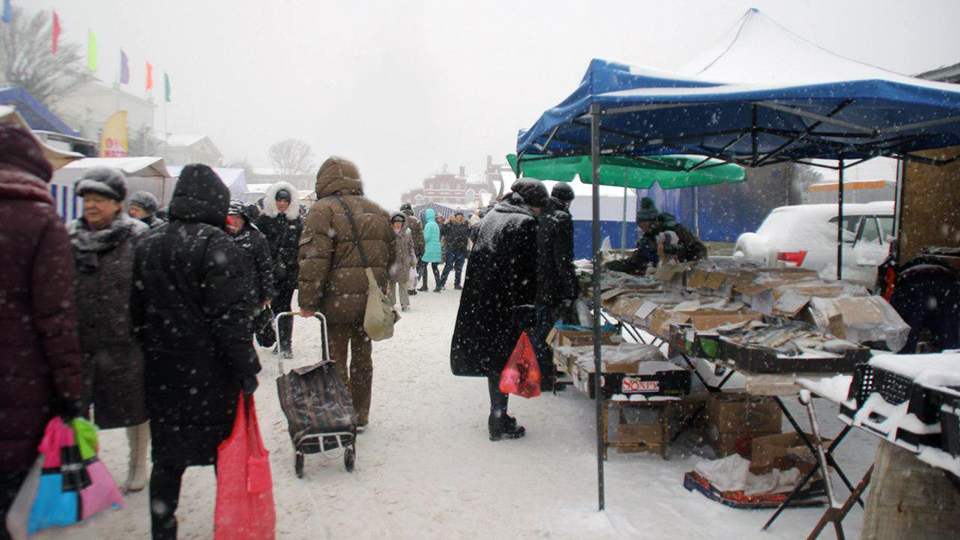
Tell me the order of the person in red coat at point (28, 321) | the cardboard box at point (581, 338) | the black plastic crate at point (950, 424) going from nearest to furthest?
the black plastic crate at point (950, 424) < the person in red coat at point (28, 321) < the cardboard box at point (581, 338)

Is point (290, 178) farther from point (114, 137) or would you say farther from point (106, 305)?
point (106, 305)

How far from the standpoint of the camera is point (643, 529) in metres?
3.07

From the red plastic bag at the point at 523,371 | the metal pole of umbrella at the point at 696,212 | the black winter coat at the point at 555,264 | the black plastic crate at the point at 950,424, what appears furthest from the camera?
the metal pole of umbrella at the point at 696,212

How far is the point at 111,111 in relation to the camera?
170 feet

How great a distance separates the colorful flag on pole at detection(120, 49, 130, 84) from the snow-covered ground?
34.5 m

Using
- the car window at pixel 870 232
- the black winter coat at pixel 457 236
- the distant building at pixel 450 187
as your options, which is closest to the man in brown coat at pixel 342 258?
the black winter coat at pixel 457 236

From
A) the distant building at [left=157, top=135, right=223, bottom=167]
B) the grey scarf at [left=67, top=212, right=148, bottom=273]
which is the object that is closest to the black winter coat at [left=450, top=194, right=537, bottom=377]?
the grey scarf at [left=67, top=212, right=148, bottom=273]

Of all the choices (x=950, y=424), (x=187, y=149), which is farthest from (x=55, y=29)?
(x=187, y=149)

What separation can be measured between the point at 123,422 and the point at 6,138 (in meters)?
1.56

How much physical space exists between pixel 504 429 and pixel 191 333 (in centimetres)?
260

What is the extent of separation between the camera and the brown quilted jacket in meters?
3.96

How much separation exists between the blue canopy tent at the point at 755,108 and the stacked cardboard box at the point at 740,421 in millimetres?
1015

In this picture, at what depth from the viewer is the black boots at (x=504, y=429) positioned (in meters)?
4.36

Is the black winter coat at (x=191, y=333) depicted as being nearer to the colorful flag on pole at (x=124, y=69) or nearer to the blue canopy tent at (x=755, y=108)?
the blue canopy tent at (x=755, y=108)
